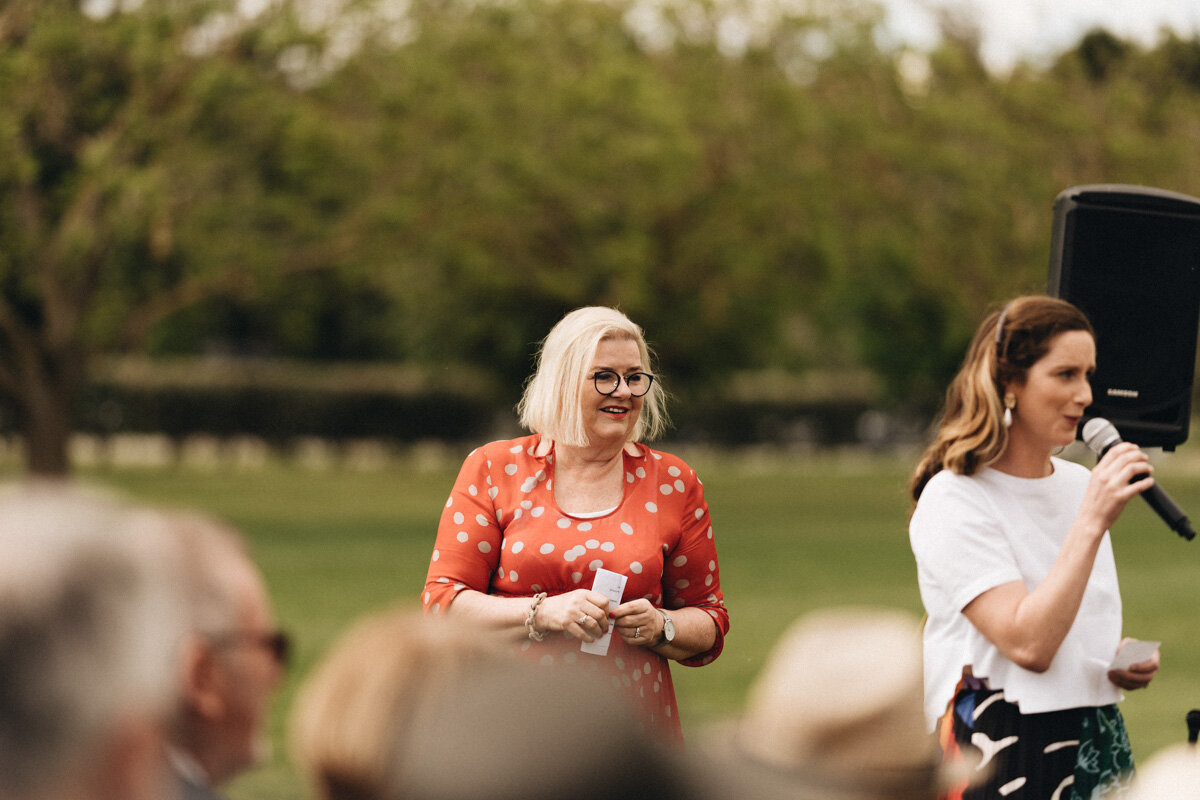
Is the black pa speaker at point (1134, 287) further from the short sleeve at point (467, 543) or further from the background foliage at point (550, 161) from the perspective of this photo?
the background foliage at point (550, 161)

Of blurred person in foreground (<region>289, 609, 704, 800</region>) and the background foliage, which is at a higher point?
the background foliage

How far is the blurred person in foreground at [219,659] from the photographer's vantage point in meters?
1.64

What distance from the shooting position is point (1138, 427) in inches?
146

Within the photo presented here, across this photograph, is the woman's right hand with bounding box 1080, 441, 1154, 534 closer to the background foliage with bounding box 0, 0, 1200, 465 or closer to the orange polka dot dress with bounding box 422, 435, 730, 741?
the orange polka dot dress with bounding box 422, 435, 730, 741

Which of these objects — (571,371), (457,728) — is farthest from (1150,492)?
(457,728)

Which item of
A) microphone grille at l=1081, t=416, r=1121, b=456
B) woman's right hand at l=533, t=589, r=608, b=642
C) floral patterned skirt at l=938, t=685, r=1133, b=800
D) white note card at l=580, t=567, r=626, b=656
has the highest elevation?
microphone grille at l=1081, t=416, r=1121, b=456

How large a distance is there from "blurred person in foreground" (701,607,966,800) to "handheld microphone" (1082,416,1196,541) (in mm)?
1781

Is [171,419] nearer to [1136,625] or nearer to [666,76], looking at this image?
[666,76]

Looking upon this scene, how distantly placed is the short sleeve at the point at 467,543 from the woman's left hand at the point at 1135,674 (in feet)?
4.77

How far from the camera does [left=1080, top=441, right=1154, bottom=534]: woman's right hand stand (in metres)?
3.05

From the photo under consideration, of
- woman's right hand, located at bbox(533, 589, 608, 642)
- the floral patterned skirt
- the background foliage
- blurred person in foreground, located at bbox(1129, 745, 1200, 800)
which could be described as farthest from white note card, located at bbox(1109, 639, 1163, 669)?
Result: the background foliage

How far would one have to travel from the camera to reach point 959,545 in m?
3.22

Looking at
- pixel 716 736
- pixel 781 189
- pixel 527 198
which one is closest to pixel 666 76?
pixel 781 189

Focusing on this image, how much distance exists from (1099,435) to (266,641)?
2.28 meters
